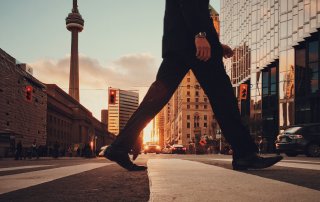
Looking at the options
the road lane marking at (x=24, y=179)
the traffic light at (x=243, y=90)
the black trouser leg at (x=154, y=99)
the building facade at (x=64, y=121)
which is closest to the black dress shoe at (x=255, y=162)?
the black trouser leg at (x=154, y=99)

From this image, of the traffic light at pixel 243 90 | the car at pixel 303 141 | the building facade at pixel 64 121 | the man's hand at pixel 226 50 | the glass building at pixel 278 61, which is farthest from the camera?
the building facade at pixel 64 121

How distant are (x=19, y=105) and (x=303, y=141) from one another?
56.5 metres

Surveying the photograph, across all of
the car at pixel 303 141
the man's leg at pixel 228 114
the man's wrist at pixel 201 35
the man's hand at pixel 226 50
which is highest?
the man's wrist at pixel 201 35

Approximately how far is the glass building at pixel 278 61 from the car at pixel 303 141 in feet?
66.1

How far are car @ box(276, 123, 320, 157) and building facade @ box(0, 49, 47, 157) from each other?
1206 inches

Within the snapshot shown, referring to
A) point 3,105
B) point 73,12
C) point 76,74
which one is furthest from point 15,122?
point 73,12

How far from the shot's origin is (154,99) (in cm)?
410

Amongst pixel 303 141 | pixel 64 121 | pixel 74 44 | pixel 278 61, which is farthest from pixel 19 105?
pixel 74 44

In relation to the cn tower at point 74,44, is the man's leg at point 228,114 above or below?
below

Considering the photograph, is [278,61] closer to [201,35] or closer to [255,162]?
[255,162]

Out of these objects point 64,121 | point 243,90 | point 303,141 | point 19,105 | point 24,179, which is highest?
point 19,105

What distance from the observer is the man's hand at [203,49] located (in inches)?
148

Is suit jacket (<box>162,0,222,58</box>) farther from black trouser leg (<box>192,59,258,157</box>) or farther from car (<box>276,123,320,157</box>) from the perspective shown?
car (<box>276,123,320,157</box>)

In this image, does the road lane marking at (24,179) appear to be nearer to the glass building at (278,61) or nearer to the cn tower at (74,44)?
the glass building at (278,61)
